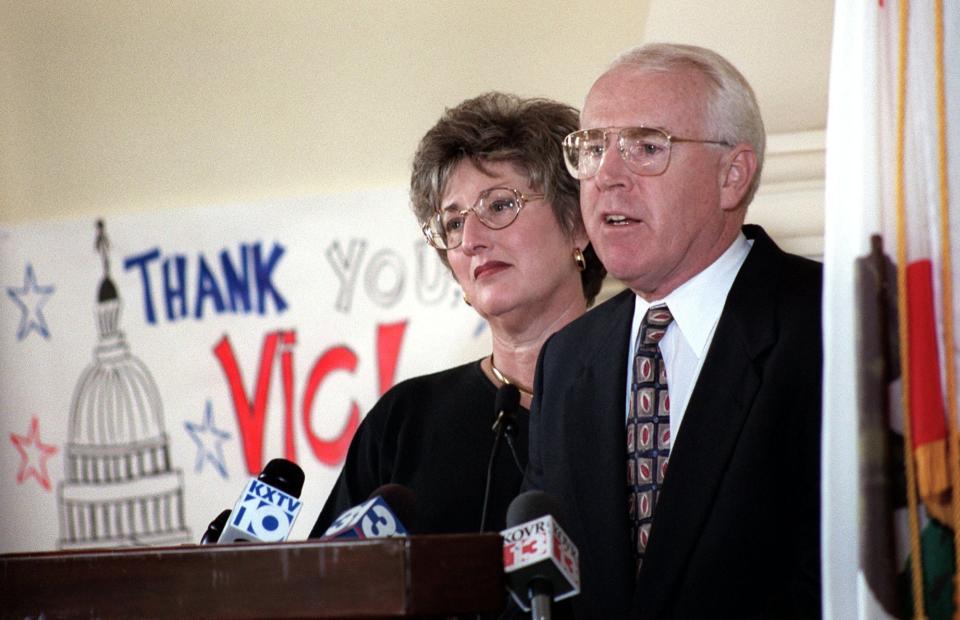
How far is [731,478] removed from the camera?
2033 mm

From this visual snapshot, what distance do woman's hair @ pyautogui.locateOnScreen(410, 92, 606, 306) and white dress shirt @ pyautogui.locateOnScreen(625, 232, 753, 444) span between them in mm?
706

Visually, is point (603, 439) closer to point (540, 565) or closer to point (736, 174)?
point (736, 174)

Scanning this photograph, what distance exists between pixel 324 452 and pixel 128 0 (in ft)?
5.57

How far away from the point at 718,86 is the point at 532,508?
1.02 metres

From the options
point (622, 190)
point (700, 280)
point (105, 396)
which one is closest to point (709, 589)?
point (700, 280)

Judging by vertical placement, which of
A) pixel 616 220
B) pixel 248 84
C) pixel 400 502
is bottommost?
pixel 400 502

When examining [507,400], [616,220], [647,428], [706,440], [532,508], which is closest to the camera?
[532,508]

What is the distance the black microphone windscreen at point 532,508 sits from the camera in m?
1.70

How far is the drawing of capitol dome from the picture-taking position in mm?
4383

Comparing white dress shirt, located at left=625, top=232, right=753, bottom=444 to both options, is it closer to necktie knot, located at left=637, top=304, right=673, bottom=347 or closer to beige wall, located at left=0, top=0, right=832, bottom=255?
necktie knot, located at left=637, top=304, right=673, bottom=347

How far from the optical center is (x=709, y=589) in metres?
1.99

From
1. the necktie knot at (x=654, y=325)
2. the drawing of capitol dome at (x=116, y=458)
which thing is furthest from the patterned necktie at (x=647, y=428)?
the drawing of capitol dome at (x=116, y=458)

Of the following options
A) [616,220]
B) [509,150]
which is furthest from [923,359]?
[509,150]

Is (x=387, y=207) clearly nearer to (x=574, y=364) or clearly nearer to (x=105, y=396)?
(x=105, y=396)
